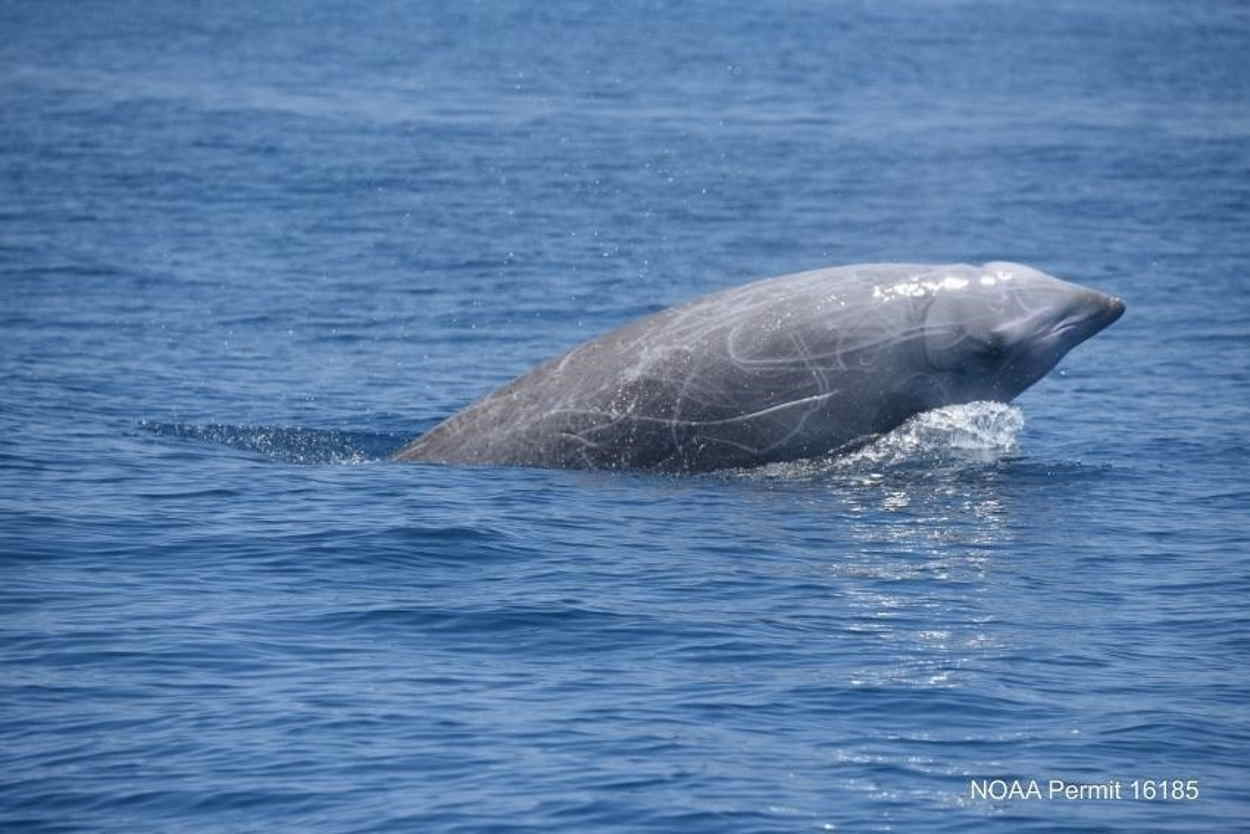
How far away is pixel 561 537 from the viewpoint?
59.6ft

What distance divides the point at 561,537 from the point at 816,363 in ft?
10.4

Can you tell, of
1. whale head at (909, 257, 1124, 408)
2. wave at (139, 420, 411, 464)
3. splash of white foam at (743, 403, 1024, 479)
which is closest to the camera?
whale head at (909, 257, 1124, 408)

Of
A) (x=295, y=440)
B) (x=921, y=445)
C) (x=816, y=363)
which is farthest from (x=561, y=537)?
(x=295, y=440)

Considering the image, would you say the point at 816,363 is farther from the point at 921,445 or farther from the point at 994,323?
the point at 994,323

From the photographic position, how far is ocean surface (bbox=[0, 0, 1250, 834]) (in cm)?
1295

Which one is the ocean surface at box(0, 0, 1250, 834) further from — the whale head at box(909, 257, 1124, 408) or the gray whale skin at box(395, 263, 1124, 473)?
the whale head at box(909, 257, 1124, 408)

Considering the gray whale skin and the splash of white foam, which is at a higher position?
the gray whale skin

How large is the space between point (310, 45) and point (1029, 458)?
6177 cm

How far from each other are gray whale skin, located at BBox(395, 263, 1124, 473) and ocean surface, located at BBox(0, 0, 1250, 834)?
0.40m

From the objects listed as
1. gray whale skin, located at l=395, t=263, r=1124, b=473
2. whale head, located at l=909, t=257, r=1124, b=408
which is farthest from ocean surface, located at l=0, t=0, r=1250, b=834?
whale head, located at l=909, t=257, r=1124, b=408

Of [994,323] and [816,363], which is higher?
[994,323]

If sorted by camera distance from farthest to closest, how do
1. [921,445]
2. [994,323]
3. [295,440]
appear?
[295,440] → [921,445] → [994,323]

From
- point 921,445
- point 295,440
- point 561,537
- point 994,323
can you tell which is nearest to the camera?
point 561,537

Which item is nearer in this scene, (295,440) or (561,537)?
(561,537)
